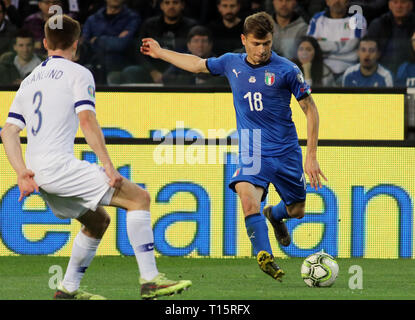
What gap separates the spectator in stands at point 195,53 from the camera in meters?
10.9

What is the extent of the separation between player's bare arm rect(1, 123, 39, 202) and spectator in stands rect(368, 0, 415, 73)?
5.86m

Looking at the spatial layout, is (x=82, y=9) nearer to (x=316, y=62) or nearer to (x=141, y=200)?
(x=316, y=62)

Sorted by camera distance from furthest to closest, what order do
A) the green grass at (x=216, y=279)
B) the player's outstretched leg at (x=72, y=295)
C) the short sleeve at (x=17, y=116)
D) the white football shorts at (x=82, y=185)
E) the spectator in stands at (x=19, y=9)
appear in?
the spectator in stands at (x=19, y=9), the green grass at (x=216, y=279), the player's outstretched leg at (x=72, y=295), the short sleeve at (x=17, y=116), the white football shorts at (x=82, y=185)

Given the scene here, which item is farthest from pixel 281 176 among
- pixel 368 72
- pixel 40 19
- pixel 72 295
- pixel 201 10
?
pixel 40 19

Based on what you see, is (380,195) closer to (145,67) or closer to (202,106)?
(202,106)

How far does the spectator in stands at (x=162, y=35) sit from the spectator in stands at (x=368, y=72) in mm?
1916

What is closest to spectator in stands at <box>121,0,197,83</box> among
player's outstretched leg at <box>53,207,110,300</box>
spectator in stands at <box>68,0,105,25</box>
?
spectator in stands at <box>68,0,105,25</box>

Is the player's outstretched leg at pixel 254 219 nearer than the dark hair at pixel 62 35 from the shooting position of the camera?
No

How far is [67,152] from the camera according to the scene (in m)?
6.07

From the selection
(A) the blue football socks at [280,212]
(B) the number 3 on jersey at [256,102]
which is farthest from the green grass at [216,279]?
(B) the number 3 on jersey at [256,102]

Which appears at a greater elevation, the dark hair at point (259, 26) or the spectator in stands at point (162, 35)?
the spectator in stands at point (162, 35)

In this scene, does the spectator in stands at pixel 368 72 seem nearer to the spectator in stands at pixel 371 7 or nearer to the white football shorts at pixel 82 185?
the spectator in stands at pixel 371 7

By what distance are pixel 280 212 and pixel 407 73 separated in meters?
3.28
